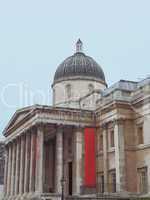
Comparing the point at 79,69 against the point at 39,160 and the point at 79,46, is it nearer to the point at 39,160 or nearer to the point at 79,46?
the point at 79,46

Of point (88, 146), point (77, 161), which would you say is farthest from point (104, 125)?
point (77, 161)

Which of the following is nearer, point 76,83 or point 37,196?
point 37,196

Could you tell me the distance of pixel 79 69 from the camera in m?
53.9

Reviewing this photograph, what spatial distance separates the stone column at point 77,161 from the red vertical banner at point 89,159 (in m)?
0.72

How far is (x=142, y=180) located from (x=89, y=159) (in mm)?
6989

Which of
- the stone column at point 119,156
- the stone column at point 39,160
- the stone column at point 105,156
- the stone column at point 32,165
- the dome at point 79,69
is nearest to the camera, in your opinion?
the stone column at point 119,156

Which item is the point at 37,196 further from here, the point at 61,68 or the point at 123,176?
the point at 61,68

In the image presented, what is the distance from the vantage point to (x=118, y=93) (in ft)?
139

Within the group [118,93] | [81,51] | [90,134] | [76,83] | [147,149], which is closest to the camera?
[147,149]

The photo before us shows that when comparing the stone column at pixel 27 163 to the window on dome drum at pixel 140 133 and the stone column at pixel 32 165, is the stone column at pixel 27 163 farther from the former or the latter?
the window on dome drum at pixel 140 133

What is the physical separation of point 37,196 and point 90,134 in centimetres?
942

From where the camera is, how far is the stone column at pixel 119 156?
39.5 metres

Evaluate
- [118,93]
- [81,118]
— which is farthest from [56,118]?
[118,93]

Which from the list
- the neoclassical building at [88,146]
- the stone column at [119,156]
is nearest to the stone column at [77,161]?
the neoclassical building at [88,146]
